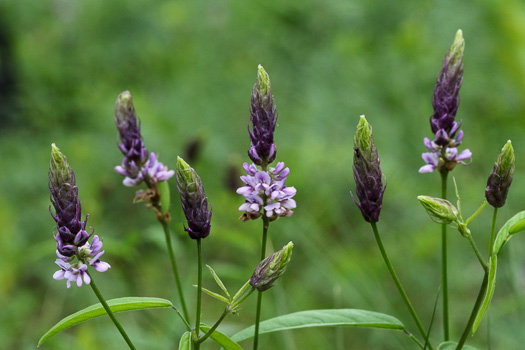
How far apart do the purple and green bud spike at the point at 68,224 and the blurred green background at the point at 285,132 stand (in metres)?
2.08

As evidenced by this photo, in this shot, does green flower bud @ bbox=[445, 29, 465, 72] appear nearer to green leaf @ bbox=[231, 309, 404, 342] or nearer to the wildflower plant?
the wildflower plant

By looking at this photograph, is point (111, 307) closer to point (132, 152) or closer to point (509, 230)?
point (132, 152)

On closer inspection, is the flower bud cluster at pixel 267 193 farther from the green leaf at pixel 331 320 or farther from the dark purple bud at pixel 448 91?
the dark purple bud at pixel 448 91

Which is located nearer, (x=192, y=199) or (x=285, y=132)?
(x=192, y=199)

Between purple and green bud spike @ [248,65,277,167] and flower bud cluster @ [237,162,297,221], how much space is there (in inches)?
1.6

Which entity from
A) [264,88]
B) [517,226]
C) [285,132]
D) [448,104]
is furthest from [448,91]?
[285,132]

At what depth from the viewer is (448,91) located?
155cm

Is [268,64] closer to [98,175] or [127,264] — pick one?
[98,175]

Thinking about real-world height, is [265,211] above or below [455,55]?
below

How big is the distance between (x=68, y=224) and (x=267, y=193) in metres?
0.44

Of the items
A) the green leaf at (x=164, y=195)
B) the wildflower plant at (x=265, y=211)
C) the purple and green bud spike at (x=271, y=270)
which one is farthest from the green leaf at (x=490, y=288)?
the green leaf at (x=164, y=195)

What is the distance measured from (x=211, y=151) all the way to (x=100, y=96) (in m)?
1.29

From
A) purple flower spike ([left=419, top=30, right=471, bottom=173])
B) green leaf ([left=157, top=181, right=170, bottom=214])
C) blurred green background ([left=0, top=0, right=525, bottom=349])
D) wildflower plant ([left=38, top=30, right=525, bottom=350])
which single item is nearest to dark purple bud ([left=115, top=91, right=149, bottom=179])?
green leaf ([left=157, top=181, right=170, bottom=214])

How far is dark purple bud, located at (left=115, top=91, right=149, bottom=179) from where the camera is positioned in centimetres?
167
